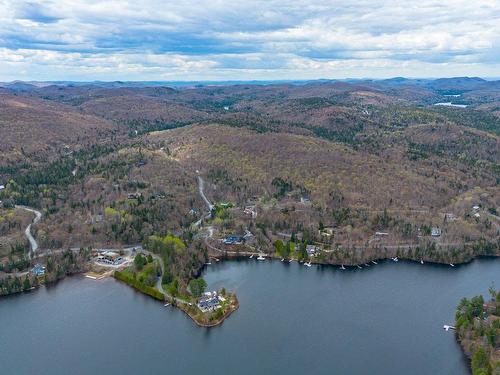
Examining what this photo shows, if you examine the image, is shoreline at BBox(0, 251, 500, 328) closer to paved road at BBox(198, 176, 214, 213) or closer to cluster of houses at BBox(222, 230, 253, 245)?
cluster of houses at BBox(222, 230, 253, 245)

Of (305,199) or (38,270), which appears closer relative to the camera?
(38,270)

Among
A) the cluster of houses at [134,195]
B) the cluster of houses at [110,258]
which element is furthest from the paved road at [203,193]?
the cluster of houses at [110,258]

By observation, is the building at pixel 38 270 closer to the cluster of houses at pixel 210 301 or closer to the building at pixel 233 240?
the cluster of houses at pixel 210 301

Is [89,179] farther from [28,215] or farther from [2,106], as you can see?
[2,106]

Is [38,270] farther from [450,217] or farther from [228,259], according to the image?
[450,217]

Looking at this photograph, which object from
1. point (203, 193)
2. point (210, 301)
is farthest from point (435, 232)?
point (203, 193)

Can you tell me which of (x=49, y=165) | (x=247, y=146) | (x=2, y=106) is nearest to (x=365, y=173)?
(x=247, y=146)
